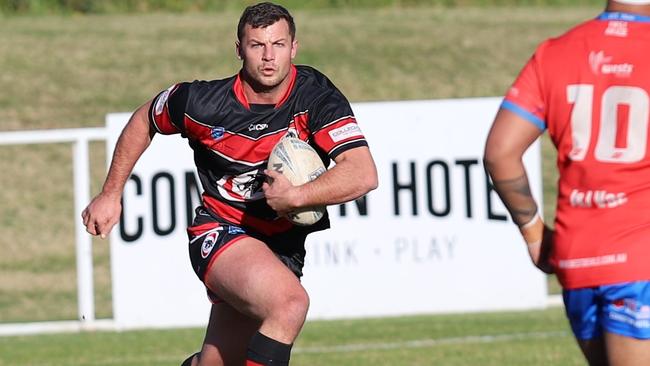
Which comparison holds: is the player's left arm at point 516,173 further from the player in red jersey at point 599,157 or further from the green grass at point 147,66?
the green grass at point 147,66

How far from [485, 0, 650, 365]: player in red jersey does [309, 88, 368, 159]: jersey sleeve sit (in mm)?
1670

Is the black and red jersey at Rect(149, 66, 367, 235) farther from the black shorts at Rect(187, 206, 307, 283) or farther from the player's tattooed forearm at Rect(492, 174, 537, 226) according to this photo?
the player's tattooed forearm at Rect(492, 174, 537, 226)

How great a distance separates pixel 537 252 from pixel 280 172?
1.66 meters

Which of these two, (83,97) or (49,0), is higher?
(49,0)

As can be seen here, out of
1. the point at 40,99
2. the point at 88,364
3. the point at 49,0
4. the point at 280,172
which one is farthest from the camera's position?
the point at 49,0

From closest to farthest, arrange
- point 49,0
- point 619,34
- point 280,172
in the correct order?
point 619,34 < point 280,172 < point 49,0

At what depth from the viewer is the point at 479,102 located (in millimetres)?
12711

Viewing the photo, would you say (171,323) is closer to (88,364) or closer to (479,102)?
(88,364)

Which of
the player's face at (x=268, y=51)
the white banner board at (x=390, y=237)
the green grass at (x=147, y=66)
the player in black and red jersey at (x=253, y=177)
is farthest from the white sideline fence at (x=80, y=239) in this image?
the player's face at (x=268, y=51)

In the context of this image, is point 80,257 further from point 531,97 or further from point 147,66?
point 147,66

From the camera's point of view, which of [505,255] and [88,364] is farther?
[505,255]

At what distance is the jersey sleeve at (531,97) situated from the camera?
487 cm

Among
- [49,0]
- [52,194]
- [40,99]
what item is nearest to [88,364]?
[52,194]

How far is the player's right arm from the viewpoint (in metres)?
6.99
